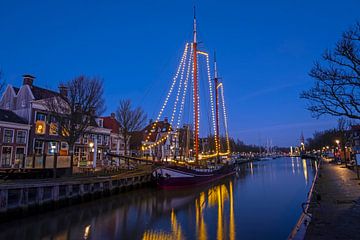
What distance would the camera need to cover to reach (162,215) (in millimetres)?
23109

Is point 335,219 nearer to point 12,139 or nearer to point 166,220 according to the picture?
point 166,220

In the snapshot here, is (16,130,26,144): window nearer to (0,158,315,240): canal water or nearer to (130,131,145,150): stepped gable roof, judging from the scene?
(130,131,145,150): stepped gable roof

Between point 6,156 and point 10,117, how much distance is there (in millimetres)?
5928

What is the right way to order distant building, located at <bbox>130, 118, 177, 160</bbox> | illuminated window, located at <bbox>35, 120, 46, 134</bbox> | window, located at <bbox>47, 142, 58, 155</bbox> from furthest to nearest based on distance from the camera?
distant building, located at <bbox>130, 118, 177, 160</bbox> < window, located at <bbox>47, 142, 58, 155</bbox> < illuminated window, located at <bbox>35, 120, 46, 134</bbox>

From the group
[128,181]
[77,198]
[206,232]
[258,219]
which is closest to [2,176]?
[77,198]

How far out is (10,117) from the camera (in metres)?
42.8

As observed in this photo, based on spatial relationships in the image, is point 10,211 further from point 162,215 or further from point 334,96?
point 334,96

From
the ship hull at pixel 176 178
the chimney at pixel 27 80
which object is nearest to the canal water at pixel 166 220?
the ship hull at pixel 176 178

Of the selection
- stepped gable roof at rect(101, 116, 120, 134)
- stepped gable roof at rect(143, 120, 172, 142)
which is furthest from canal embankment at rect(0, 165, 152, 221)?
stepped gable roof at rect(143, 120, 172, 142)

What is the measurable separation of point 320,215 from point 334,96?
7716mm

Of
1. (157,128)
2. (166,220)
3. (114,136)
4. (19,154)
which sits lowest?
(166,220)

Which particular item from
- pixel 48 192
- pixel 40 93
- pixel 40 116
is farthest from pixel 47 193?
pixel 40 93

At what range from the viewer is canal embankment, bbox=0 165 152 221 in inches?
777

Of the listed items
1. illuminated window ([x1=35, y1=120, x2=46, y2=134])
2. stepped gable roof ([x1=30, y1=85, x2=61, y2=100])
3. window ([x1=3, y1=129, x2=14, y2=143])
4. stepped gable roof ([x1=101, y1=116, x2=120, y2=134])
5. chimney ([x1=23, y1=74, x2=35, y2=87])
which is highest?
chimney ([x1=23, y1=74, x2=35, y2=87])
